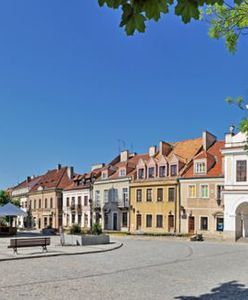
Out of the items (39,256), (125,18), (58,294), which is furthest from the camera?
(39,256)

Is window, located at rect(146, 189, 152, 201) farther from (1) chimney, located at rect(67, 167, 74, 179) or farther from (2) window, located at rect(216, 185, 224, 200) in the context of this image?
(1) chimney, located at rect(67, 167, 74, 179)

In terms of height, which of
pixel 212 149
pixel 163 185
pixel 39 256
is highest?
pixel 212 149

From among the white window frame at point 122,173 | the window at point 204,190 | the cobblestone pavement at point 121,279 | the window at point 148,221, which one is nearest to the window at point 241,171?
the window at point 204,190

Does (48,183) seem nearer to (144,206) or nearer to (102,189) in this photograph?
(102,189)

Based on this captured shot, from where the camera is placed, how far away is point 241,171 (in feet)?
135

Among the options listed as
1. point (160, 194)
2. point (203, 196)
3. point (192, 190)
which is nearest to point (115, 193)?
point (160, 194)

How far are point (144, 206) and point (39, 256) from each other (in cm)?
3300

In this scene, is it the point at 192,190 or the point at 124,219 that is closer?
the point at 192,190

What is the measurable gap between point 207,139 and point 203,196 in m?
7.11

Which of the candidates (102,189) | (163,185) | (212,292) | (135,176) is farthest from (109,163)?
(212,292)

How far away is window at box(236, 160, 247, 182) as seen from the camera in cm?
4091

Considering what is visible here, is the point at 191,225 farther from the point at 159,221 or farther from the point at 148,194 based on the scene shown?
the point at 148,194

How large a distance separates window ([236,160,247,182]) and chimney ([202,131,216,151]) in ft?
28.4

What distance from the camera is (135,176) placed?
5466cm
